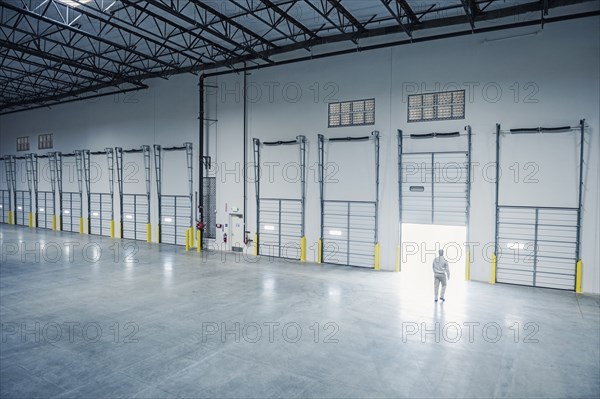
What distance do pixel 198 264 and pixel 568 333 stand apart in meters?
13.8

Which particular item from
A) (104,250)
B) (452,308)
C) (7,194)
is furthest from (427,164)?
(7,194)

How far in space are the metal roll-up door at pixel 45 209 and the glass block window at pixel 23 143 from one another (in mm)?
4262

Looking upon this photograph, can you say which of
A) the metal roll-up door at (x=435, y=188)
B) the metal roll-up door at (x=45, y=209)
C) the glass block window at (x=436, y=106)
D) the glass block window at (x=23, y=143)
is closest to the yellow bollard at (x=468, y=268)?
the metal roll-up door at (x=435, y=188)

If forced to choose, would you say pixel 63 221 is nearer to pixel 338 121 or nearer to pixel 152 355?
pixel 338 121

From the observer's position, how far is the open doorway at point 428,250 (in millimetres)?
15508

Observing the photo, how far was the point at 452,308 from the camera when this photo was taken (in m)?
12.0

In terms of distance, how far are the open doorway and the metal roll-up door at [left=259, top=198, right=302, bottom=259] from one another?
16.3 feet

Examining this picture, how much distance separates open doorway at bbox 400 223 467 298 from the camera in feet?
50.9

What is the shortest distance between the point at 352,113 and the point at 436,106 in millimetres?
3505

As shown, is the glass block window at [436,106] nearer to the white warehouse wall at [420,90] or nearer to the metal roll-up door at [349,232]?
the white warehouse wall at [420,90]

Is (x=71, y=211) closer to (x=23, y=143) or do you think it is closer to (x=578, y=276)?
(x=23, y=143)

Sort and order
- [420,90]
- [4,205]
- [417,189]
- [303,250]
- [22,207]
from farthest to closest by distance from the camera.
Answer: [4,205]
[22,207]
[303,250]
[417,189]
[420,90]

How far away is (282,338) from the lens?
9516 mm

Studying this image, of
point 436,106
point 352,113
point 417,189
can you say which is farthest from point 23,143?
point 436,106
